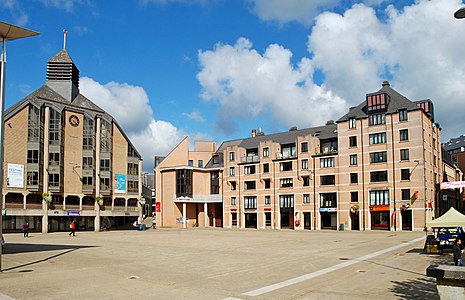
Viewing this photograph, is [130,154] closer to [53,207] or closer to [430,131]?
[53,207]

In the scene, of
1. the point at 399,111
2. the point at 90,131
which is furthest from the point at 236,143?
the point at 399,111

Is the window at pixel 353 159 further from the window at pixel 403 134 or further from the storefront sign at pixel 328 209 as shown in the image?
the storefront sign at pixel 328 209

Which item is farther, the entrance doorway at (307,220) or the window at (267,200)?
the window at (267,200)

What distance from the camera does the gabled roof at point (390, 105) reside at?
61.2 metres

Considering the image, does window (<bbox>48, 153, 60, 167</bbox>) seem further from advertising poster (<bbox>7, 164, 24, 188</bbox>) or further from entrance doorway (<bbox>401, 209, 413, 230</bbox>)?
entrance doorway (<bbox>401, 209, 413, 230</bbox>)

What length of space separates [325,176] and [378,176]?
28.0 ft

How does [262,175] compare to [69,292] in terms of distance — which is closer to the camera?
[69,292]

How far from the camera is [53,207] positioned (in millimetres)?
63969

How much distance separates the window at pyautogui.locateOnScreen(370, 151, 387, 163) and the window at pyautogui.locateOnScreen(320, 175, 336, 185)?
6769 mm

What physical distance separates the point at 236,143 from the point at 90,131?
30.4m

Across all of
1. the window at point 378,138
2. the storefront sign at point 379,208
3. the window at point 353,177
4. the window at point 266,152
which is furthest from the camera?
the window at point 266,152

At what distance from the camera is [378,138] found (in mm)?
63031

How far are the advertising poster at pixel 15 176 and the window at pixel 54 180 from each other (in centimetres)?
409

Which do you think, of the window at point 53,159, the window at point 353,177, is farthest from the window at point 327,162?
the window at point 53,159
